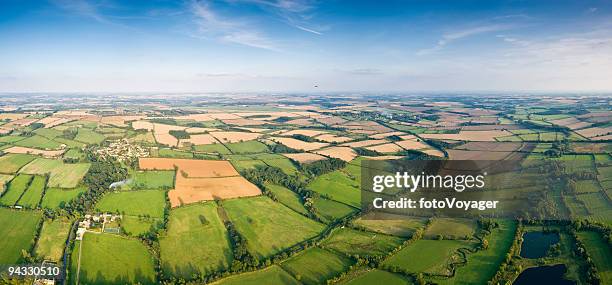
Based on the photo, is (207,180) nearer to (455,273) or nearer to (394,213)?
(394,213)

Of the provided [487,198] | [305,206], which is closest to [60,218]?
[305,206]

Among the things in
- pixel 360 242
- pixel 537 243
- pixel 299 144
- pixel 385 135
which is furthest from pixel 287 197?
pixel 385 135

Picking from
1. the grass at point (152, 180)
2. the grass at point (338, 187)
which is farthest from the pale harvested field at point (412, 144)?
the grass at point (152, 180)

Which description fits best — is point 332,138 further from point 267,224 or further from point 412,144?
point 267,224

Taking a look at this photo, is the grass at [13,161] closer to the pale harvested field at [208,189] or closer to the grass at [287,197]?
the pale harvested field at [208,189]

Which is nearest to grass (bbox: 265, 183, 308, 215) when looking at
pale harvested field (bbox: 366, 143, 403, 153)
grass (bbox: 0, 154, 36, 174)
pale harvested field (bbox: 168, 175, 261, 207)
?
pale harvested field (bbox: 168, 175, 261, 207)

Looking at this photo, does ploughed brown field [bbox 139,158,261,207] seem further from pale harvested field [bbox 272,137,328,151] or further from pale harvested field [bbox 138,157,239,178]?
pale harvested field [bbox 272,137,328,151]
